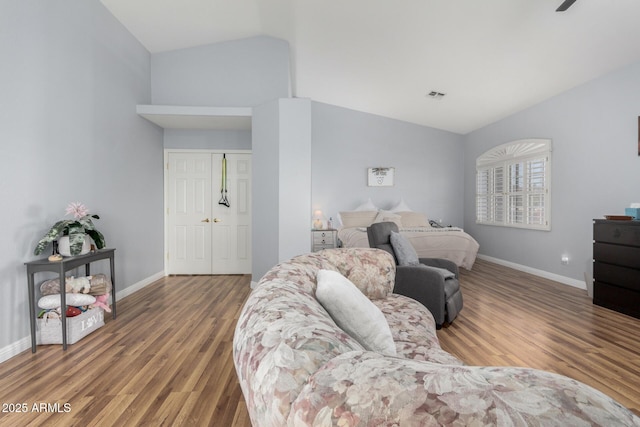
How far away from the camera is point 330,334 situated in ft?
2.55

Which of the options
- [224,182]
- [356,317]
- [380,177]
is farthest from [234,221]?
[356,317]

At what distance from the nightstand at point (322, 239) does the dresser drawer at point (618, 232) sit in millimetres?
3988

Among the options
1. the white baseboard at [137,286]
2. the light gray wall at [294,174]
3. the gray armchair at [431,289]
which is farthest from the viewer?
the light gray wall at [294,174]

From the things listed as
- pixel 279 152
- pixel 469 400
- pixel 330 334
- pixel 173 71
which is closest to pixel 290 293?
pixel 330 334

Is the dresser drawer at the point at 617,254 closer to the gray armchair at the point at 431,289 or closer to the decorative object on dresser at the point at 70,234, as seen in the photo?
the gray armchair at the point at 431,289

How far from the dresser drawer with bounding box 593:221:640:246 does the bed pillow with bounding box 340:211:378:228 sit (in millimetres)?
3650

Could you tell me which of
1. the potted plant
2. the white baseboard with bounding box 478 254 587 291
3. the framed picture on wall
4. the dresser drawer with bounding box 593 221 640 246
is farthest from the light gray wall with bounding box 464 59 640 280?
the potted plant

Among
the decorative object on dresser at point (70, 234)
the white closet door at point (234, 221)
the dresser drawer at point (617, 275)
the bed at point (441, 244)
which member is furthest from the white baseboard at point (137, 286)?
the dresser drawer at point (617, 275)

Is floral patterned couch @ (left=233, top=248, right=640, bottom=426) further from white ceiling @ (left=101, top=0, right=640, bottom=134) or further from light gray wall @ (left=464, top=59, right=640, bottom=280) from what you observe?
light gray wall @ (left=464, top=59, right=640, bottom=280)

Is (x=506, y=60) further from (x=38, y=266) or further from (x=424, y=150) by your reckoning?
(x=38, y=266)

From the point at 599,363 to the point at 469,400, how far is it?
→ 2.88m

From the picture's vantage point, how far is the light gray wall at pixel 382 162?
7.15 meters

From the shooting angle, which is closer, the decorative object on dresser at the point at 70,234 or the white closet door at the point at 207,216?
the decorative object on dresser at the point at 70,234

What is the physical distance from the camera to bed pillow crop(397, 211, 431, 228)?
673 centimetres
